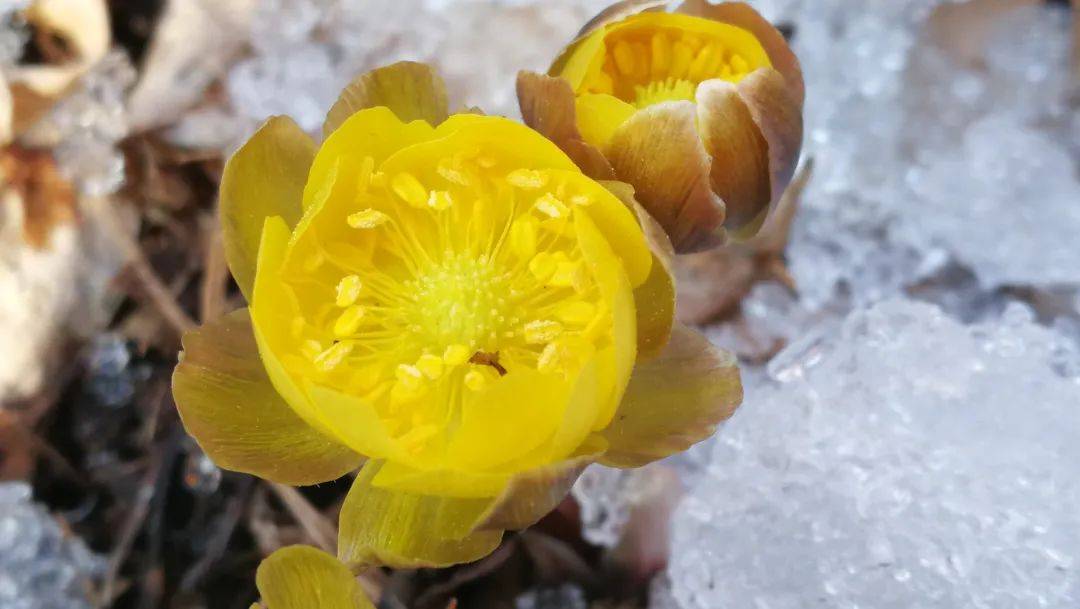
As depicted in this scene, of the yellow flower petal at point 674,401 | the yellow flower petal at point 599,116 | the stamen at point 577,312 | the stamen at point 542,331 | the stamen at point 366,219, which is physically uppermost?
the yellow flower petal at point 599,116

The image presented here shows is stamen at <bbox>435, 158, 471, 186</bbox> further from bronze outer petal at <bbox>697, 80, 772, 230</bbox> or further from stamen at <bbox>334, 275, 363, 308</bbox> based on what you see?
bronze outer petal at <bbox>697, 80, 772, 230</bbox>

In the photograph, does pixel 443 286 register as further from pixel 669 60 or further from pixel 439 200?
pixel 669 60

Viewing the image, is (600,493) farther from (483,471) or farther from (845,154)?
(845,154)

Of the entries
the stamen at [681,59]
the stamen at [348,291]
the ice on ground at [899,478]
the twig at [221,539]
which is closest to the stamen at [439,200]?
the stamen at [348,291]

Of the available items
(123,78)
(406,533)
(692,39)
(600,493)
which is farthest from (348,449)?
(123,78)

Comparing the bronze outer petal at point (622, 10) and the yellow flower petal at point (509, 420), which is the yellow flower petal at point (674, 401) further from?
the bronze outer petal at point (622, 10)

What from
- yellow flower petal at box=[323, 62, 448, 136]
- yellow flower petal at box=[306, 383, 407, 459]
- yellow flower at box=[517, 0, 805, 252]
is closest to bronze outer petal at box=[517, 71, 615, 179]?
yellow flower at box=[517, 0, 805, 252]
